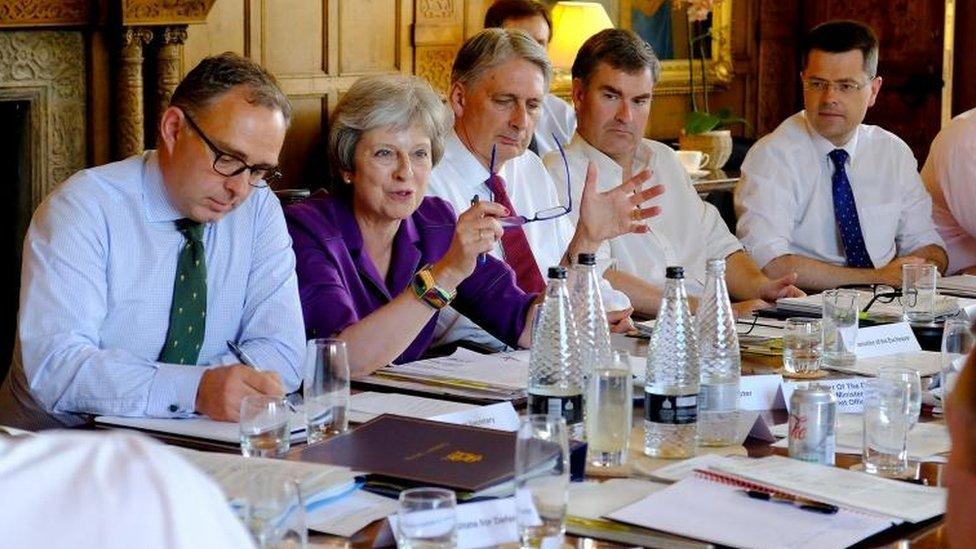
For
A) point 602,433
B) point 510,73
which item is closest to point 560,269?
point 602,433

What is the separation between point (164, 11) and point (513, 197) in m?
2.20

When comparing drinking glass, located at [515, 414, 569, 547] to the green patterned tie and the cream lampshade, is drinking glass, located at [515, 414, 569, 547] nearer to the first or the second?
the green patterned tie

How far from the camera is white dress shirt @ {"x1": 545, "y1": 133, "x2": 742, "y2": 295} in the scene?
4281 mm

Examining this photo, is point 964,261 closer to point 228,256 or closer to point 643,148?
point 643,148

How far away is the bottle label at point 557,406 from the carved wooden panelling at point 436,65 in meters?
4.58

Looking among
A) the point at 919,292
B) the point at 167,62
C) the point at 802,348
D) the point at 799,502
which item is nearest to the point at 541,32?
the point at 167,62

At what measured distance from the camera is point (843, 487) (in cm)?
206

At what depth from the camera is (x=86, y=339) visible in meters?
2.57

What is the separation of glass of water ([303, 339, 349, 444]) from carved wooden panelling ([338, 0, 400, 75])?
436cm

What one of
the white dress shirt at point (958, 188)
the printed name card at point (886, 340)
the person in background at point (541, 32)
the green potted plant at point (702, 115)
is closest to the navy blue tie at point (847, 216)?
the white dress shirt at point (958, 188)

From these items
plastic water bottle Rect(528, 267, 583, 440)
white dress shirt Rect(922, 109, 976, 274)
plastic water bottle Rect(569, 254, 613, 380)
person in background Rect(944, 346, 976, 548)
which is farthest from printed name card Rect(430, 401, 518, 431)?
white dress shirt Rect(922, 109, 976, 274)

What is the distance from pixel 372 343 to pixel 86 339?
21.4 inches

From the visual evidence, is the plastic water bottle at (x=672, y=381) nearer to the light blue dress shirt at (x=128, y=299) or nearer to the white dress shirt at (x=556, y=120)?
the light blue dress shirt at (x=128, y=299)

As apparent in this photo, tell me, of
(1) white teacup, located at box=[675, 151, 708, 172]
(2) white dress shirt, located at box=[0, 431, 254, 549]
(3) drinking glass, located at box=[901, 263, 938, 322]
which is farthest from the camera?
(1) white teacup, located at box=[675, 151, 708, 172]
